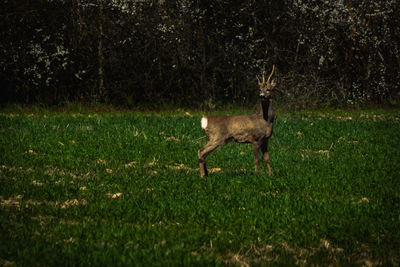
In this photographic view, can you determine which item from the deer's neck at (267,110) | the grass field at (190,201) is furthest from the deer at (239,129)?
the grass field at (190,201)

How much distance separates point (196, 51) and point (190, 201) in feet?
43.3

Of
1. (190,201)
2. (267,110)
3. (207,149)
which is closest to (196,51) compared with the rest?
(267,110)

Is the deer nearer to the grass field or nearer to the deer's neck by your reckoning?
the deer's neck

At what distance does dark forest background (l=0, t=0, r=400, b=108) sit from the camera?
18.8m

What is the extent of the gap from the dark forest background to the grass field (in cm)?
687

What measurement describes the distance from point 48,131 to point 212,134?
5942 mm

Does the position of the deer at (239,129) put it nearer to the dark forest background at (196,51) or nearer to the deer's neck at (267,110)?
the deer's neck at (267,110)

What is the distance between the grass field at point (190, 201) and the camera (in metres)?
5.23

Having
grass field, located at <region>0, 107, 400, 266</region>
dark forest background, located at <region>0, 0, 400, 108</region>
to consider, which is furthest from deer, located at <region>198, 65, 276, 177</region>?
dark forest background, located at <region>0, 0, 400, 108</region>

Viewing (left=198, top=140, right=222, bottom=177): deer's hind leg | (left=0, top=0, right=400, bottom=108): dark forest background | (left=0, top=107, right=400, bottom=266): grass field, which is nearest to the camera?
(left=0, top=107, right=400, bottom=266): grass field

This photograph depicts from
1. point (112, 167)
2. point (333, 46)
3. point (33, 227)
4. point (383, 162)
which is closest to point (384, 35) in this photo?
point (333, 46)

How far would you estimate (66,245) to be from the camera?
17.4 feet

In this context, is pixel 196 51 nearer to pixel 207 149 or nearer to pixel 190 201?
pixel 207 149

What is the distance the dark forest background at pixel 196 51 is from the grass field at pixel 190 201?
22.6 feet
